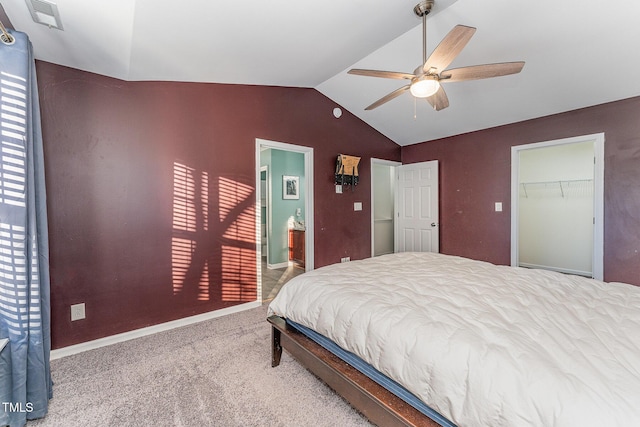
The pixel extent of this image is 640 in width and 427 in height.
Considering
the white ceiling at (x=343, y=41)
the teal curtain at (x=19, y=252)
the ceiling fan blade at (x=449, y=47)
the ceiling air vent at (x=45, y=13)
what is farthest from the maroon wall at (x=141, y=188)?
the ceiling fan blade at (x=449, y=47)

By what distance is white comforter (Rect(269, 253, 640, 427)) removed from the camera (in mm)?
838

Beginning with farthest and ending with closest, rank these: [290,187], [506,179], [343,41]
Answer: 1. [290,187]
2. [506,179]
3. [343,41]

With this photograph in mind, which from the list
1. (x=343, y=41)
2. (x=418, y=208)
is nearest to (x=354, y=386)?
(x=343, y=41)

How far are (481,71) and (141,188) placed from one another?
116 inches

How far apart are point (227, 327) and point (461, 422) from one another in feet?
7.54

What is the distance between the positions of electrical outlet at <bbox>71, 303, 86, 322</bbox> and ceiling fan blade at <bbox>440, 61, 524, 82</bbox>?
337cm

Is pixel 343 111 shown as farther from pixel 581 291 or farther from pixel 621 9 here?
pixel 581 291

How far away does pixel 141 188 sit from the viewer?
261 cm

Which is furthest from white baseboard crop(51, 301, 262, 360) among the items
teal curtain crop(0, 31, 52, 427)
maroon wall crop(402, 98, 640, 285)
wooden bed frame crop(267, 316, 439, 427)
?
maroon wall crop(402, 98, 640, 285)

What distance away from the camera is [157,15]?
1.81m

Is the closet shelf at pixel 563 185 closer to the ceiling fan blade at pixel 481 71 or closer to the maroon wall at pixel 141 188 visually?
the ceiling fan blade at pixel 481 71

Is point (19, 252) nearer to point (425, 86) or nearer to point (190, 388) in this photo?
point (190, 388)

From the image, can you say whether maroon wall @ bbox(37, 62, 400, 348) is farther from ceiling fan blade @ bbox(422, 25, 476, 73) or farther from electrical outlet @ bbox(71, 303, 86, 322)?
ceiling fan blade @ bbox(422, 25, 476, 73)

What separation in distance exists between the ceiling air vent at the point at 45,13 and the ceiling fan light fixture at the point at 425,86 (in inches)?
87.5
